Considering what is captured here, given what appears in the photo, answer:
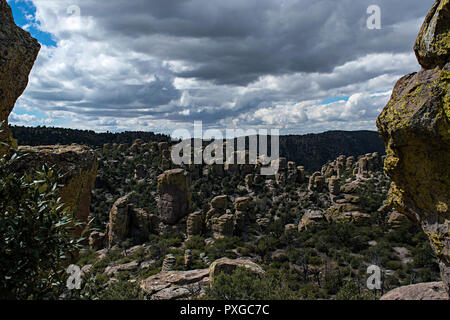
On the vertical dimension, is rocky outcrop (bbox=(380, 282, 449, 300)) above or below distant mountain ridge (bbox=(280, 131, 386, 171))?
below

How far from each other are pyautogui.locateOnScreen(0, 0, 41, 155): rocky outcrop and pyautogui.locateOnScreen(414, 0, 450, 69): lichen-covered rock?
692cm

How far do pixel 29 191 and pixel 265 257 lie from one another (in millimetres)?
19113

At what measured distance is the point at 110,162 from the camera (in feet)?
164

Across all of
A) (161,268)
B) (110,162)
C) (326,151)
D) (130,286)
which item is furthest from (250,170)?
(326,151)

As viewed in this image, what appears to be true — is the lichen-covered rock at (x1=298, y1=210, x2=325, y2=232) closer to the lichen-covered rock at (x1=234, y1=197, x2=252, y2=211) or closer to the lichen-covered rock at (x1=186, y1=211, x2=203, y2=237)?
the lichen-covered rock at (x1=234, y1=197, x2=252, y2=211)

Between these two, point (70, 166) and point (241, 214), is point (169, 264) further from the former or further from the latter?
point (70, 166)

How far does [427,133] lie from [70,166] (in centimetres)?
650

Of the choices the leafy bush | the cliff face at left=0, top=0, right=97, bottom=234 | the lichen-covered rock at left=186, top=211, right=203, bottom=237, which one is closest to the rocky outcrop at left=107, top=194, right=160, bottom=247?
the lichen-covered rock at left=186, top=211, right=203, bottom=237

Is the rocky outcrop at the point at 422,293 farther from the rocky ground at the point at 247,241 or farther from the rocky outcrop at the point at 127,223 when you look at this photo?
the rocky outcrop at the point at 127,223

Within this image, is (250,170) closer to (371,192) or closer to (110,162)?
(371,192)

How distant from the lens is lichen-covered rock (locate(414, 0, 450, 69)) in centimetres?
369

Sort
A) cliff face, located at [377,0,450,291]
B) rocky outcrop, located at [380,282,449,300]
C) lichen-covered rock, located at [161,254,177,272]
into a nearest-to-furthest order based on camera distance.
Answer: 1. cliff face, located at [377,0,450,291]
2. rocky outcrop, located at [380,282,449,300]
3. lichen-covered rock, located at [161,254,177,272]

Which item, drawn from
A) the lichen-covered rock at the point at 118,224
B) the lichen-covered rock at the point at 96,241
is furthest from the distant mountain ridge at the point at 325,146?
the lichen-covered rock at the point at 96,241

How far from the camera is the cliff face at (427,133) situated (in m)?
3.67
